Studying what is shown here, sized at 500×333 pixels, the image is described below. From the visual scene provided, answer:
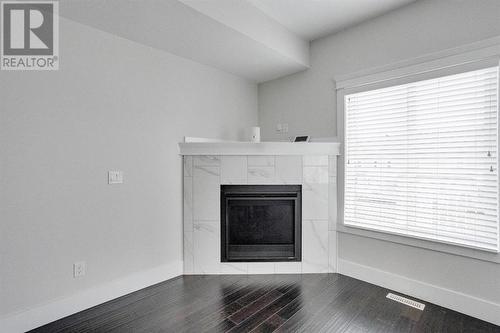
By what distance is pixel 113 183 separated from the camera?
2.48m

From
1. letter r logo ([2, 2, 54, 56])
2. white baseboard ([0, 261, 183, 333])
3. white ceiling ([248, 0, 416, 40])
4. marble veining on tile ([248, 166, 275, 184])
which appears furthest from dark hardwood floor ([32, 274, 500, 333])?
white ceiling ([248, 0, 416, 40])

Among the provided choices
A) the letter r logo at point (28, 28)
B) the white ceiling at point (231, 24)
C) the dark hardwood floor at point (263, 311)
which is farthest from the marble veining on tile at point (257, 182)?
the letter r logo at point (28, 28)

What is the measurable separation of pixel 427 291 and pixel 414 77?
6.44 feet

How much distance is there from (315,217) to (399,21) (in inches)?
85.3

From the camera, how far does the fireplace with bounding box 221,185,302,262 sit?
10.1ft

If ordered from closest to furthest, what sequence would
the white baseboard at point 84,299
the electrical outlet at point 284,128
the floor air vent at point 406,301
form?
1. the white baseboard at point 84,299
2. the floor air vent at point 406,301
3. the electrical outlet at point 284,128

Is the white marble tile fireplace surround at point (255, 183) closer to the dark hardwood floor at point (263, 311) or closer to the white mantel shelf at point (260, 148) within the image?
the white mantel shelf at point (260, 148)

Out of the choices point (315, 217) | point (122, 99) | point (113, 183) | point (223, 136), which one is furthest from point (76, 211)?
point (315, 217)

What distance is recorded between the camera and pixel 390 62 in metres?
2.64

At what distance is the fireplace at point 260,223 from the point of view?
3.06 metres
